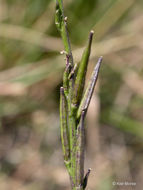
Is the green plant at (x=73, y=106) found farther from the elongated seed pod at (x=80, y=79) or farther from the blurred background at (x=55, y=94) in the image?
the blurred background at (x=55, y=94)

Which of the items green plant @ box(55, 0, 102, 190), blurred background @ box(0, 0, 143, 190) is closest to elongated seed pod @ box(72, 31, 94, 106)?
green plant @ box(55, 0, 102, 190)

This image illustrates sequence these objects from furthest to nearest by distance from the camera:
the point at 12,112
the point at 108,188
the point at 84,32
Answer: the point at 84,32
the point at 12,112
the point at 108,188

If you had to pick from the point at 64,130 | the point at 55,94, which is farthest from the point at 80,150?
the point at 55,94

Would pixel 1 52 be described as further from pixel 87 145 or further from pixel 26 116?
pixel 87 145

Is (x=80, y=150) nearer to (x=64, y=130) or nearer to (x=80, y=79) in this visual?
(x=64, y=130)

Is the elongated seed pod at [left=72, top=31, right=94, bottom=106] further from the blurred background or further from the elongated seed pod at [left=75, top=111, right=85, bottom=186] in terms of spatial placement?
the blurred background

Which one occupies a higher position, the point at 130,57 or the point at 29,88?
the point at 130,57

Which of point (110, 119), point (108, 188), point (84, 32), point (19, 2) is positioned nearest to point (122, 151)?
point (110, 119)
